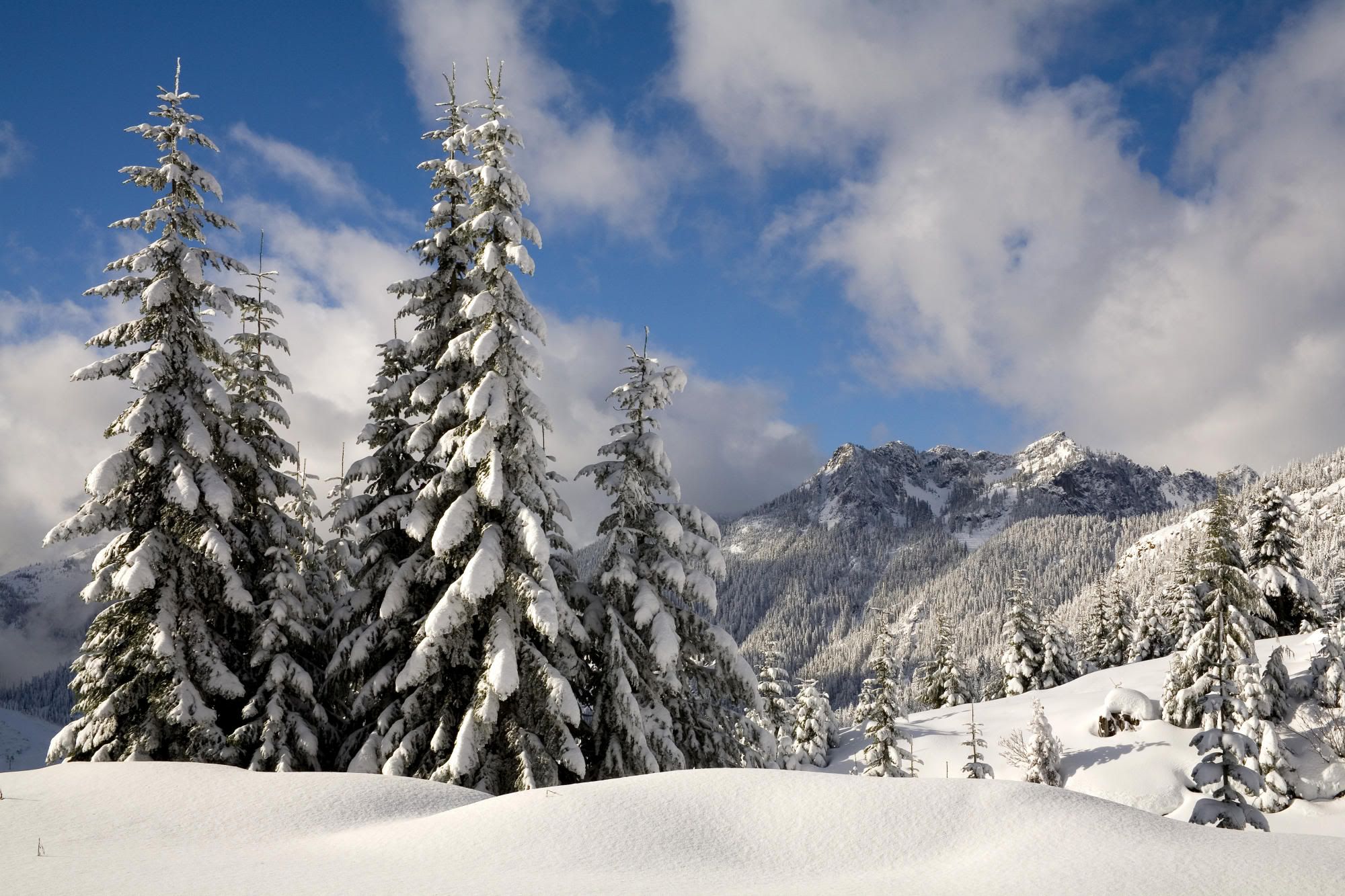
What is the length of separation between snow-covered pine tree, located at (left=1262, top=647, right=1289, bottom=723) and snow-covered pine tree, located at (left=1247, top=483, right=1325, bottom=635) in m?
8.24

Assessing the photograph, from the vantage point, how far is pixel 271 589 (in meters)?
16.1

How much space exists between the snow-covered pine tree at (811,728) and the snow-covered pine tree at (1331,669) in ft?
81.1

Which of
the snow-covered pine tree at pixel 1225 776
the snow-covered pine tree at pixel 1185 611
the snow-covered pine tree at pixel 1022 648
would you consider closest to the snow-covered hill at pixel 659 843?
the snow-covered pine tree at pixel 1225 776

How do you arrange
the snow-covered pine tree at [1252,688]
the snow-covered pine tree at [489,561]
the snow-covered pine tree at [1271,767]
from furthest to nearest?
1. the snow-covered pine tree at [1271,767]
2. the snow-covered pine tree at [1252,688]
3. the snow-covered pine tree at [489,561]

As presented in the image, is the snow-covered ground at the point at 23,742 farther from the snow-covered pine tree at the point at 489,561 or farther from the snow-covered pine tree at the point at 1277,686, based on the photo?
the snow-covered pine tree at the point at 1277,686

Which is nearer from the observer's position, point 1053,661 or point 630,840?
point 630,840

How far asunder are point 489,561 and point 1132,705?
38.1 m

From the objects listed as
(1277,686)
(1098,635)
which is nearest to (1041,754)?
(1277,686)

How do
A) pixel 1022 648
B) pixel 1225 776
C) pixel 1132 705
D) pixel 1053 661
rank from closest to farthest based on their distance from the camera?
pixel 1225 776
pixel 1132 705
pixel 1022 648
pixel 1053 661

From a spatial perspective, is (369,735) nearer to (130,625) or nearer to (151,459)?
(130,625)

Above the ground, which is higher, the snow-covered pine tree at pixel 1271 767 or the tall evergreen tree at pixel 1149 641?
the tall evergreen tree at pixel 1149 641

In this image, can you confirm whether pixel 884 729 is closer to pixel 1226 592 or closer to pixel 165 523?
pixel 1226 592

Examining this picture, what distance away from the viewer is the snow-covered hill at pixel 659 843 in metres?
5.82

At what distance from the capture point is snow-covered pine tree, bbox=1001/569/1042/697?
52.2 metres
